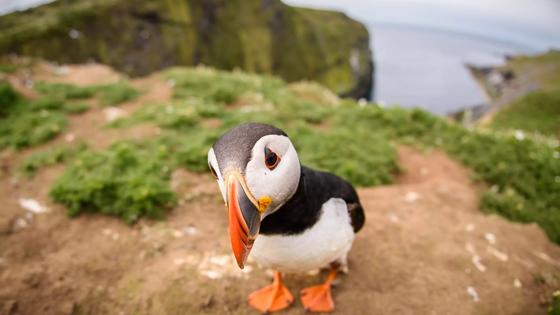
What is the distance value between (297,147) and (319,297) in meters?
3.17

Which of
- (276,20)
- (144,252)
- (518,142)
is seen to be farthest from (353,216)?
(276,20)

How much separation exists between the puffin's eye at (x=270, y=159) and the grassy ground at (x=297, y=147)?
9.04ft

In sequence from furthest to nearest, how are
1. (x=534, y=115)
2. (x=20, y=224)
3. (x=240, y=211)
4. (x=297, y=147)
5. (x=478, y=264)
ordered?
(x=534, y=115)
(x=297, y=147)
(x=20, y=224)
(x=478, y=264)
(x=240, y=211)

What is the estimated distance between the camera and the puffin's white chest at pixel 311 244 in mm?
2404

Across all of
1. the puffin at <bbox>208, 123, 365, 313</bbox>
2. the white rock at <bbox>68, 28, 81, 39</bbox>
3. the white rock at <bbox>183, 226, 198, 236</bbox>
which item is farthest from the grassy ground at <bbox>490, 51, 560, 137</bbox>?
the white rock at <bbox>68, 28, 81, 39</bbox>

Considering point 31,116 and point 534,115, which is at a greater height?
point 31,116

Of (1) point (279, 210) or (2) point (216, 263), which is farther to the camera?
(2) point (216, 263)

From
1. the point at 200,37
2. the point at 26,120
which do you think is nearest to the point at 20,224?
the point at 26,120

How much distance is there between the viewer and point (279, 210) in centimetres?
224

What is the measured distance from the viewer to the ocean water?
38312mm

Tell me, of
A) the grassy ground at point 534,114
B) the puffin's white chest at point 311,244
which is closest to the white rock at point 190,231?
the puffin's white chest at point 311,244

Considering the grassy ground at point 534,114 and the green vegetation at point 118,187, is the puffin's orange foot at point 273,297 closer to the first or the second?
the green vegetation at point 118,187

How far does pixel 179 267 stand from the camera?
135 inches

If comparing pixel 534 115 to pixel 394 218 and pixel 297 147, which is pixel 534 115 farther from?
pixel 394 218
